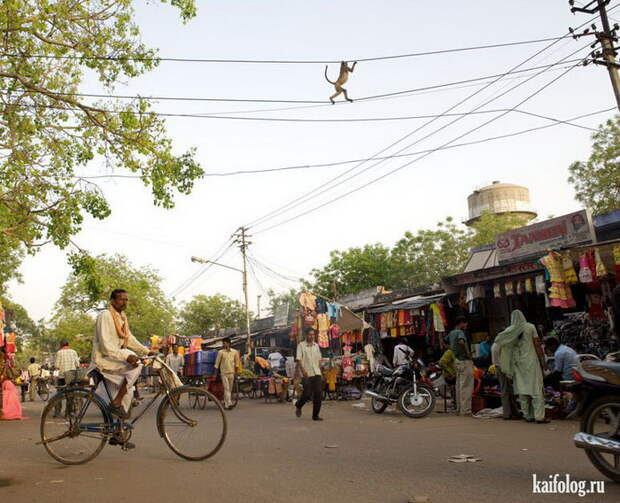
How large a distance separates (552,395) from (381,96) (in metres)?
8.66

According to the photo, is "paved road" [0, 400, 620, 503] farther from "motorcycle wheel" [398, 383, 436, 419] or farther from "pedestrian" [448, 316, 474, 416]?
"pedestrian" [448, 316, 474, 416]

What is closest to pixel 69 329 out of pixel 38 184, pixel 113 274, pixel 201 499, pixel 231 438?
pixel 113 274

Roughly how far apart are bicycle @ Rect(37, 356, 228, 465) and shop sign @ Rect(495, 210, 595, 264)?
1020 centimetres

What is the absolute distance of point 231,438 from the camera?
8.38 metres

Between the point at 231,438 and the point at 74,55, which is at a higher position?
the point at 74,55

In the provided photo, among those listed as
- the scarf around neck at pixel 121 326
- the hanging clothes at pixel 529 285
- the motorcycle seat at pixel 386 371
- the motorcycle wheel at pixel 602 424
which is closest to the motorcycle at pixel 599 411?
the motorcycle wheel at pixel 602 424

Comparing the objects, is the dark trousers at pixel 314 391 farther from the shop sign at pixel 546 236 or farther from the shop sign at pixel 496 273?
the shop sign at pixel 546 236

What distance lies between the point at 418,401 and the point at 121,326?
725 cm

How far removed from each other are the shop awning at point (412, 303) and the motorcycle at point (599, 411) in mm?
10804

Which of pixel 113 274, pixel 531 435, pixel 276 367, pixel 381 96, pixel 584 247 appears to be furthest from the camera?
pixel 113 274

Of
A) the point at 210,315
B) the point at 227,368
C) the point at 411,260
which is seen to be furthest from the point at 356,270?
the point at 227,368

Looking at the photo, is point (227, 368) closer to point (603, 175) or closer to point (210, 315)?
point (603, 175)

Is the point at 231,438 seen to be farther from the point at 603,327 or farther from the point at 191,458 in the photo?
the point at 603,327

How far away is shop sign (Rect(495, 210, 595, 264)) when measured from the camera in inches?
516
